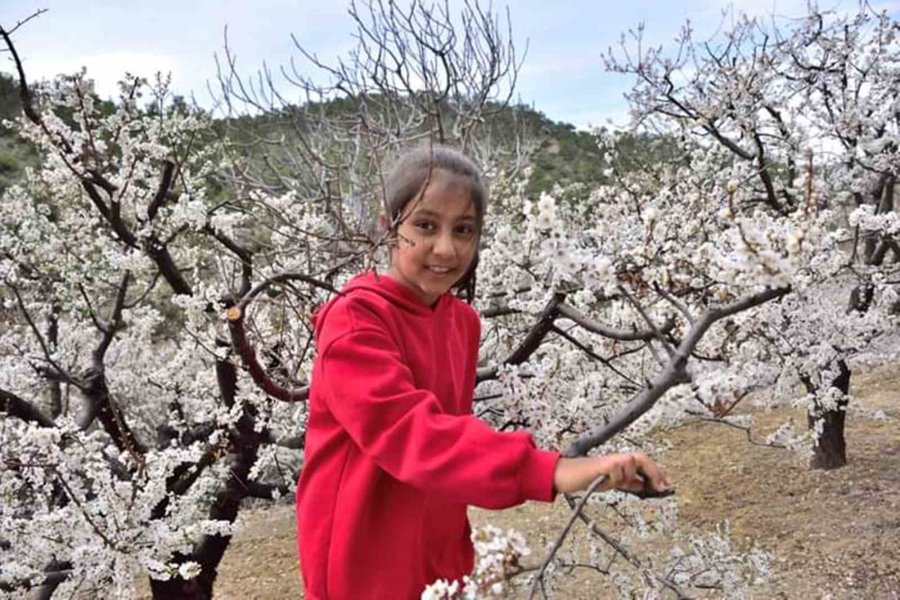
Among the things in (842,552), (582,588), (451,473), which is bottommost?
(582,588)

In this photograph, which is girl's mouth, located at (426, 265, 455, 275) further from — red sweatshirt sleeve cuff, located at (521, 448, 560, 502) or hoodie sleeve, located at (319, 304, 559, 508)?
red sweatshirt sleeve cuff, located at (521, 448, 560, 502)

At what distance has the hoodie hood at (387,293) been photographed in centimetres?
132

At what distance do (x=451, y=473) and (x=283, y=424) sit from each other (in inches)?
143

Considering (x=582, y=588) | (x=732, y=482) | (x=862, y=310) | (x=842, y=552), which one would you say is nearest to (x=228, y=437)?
(x=582, y=588)

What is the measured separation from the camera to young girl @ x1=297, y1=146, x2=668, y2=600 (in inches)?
39.1

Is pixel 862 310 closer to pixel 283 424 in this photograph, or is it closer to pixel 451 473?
pixel 283 424

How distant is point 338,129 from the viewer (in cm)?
684

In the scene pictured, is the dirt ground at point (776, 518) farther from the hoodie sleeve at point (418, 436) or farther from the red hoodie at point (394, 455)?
the hoodie sleeve at point (418, 436)

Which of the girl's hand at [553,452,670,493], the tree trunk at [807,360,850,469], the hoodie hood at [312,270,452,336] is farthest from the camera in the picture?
the tree trunk at [807,360,850,469]

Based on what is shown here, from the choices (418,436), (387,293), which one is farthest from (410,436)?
(387,293)

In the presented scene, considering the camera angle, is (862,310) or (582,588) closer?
(582,588)

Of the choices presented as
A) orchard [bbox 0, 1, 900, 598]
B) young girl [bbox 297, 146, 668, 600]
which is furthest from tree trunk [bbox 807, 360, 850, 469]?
young girl [bbox 297, 146, 668, 600]

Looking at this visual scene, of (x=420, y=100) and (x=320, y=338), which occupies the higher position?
(x=420, y=100)

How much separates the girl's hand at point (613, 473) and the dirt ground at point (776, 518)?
15.2 ft
